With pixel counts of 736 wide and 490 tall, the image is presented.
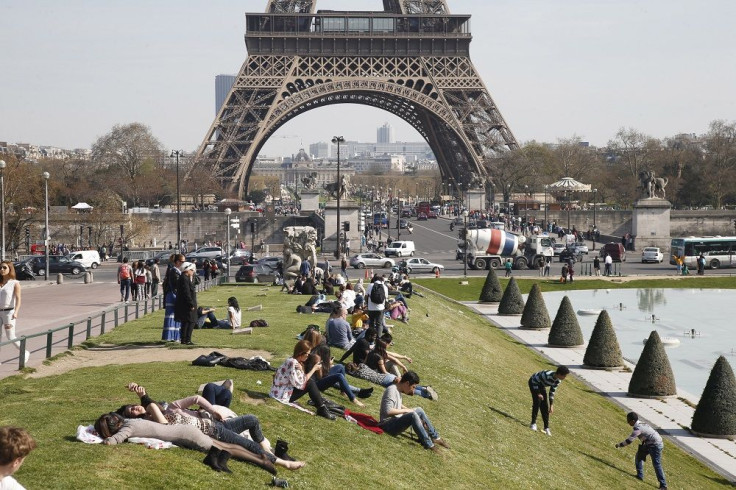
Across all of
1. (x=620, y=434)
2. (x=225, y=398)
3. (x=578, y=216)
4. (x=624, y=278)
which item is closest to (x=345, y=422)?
(x=225, y=398)

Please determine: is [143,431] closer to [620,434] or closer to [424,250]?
[620,434]

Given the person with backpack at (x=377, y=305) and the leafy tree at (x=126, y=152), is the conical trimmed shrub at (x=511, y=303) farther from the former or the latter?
the leafy tree at (x=126, y=152)

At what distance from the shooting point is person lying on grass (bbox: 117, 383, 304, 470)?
42.1 ft

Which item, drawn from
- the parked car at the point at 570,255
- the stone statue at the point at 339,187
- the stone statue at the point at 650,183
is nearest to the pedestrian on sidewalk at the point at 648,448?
the parked car at the point at 570,255

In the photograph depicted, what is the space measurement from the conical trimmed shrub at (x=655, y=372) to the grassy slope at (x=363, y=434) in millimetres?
1340

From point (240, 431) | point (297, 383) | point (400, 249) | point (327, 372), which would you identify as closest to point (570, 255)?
point (400, 249)

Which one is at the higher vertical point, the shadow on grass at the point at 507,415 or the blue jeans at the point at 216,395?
the blue jeans at the point at 216,395

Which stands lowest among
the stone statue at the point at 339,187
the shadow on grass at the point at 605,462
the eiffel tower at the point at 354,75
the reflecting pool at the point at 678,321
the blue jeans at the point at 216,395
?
the reflecting pool at the point at 678,321

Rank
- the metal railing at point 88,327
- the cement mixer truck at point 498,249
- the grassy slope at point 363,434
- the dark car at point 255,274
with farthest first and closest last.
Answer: the cement mixer truck at point 498,249, the dark car at point 255,274, the metal railing at point 88,327, the grassy slope at point 363,434

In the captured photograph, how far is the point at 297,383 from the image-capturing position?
51.9ft

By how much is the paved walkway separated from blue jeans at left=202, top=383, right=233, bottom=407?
10.2 metres

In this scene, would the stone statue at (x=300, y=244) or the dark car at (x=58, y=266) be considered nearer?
the stone statue at (x=300, y=244)

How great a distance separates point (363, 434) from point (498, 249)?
1793 inches

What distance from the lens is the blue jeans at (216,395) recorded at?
14250 millimetres
